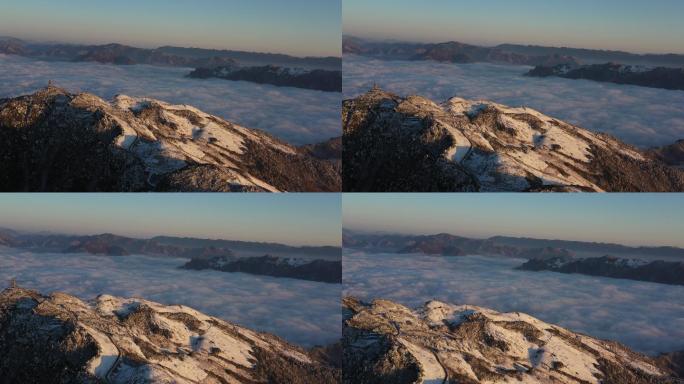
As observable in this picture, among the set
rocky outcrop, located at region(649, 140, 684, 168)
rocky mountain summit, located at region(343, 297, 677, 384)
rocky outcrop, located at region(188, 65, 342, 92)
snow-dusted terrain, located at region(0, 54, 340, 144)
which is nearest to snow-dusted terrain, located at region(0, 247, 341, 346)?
rocky mountain summit, located at region(343, 297, 677, 384)

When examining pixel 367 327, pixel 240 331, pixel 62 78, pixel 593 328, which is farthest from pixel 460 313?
pixel 62 78

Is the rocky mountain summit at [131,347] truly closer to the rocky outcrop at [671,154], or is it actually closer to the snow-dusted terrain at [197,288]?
the snow-dusted terrain at [197,288]

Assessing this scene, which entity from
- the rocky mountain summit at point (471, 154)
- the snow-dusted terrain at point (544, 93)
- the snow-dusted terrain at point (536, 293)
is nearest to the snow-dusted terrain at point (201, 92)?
→ the snow-dusted terrain at point (544, 93)

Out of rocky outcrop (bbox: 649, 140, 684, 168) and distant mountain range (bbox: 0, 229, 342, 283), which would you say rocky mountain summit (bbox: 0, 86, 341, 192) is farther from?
rocky outcrop (bbox: 649, 140, 684, 168)

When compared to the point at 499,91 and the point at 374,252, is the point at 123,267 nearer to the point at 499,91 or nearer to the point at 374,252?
the point at 374,252

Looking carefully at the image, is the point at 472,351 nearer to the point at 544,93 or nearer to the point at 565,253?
the point at 565,253
